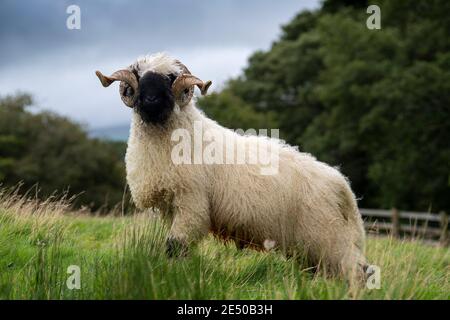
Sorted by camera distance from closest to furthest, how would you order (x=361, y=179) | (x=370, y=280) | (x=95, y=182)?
1. (x=370, y=280)
2. (x=361, y=179)
3. (x=95, y=182)

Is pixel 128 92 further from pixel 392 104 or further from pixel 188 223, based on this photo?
pixel 392 104

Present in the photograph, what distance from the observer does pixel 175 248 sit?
21.6ft

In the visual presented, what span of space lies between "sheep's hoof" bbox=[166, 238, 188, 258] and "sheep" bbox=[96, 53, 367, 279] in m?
0.22

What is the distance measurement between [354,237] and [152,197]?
2.42 metres

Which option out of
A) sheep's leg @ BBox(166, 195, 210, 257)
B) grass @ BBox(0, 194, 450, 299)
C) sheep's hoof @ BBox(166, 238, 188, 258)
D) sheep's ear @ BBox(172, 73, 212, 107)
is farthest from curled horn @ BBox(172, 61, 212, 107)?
sheep's hoof @ BBox(166, 238, 188, 258)

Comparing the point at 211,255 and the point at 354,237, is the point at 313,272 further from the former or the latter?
the point at 211,255

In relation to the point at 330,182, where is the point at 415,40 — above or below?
above

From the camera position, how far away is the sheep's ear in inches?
282

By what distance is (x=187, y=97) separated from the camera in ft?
24.0

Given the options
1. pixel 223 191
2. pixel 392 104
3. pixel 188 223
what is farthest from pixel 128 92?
pixel 392 104

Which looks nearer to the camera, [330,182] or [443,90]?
[330,182]

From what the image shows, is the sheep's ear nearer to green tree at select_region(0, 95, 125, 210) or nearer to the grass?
the grass

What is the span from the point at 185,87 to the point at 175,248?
1912mm

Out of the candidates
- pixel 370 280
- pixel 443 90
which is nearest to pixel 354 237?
pixel 370 280
